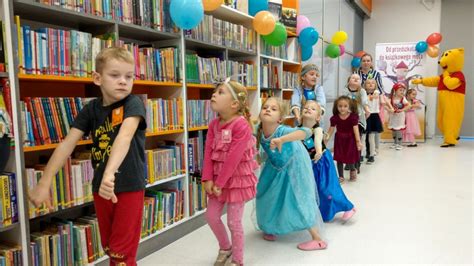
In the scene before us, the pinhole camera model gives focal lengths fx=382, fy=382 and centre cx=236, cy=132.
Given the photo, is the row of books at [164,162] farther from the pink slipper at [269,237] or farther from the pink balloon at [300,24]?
the pink balloon at [300,24]

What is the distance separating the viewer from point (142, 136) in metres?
1.66

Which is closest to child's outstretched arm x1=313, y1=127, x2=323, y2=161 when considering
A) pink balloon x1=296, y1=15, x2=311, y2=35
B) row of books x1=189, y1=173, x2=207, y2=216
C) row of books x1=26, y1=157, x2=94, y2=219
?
row of books x1=189, y1=173, x2=207, y2=216

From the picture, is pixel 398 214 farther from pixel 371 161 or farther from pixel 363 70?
pixel 363 70

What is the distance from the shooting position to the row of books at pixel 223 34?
3028 mm

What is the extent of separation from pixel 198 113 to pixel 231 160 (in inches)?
41.5

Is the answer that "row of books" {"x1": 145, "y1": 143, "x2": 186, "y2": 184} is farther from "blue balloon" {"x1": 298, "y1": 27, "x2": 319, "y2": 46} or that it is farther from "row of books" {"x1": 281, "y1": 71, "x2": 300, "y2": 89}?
"blue balloon" {"x1": 298, "y1": 27, "x2": 319, "y2": 46}

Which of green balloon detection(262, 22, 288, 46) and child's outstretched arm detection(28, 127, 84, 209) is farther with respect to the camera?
green balloon detection(262, 22, 288, 46)

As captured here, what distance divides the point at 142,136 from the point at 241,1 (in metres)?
2.44

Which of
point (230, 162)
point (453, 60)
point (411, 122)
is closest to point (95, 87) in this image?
point (230, 162)

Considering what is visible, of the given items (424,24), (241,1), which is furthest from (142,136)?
(424,24)

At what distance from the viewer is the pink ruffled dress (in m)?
2.09

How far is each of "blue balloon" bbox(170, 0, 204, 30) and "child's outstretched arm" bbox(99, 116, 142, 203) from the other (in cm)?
119

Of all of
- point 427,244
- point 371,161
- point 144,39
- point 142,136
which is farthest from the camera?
point 371,161

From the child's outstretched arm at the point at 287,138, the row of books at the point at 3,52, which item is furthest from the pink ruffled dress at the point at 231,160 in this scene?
the row of books at the point at 3,52
